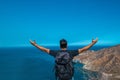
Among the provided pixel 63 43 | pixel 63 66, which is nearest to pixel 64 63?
pixel 63 66

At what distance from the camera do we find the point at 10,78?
500 ft

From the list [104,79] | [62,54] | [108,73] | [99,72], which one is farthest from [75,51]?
[99,72]

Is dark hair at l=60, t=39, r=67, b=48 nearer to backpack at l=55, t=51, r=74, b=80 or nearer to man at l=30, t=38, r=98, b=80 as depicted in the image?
man at l=30, t=38, r=98, b=80

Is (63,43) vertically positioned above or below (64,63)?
above

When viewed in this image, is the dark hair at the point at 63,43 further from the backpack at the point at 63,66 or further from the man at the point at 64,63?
the backpack at the point at 63,66

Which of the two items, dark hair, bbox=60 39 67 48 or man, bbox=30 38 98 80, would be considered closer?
man, bbox=30 38 98 80

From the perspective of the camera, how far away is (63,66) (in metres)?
10.2

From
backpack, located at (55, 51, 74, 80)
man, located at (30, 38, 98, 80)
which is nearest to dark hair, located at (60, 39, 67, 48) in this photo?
man, located at (30, 38, 98, 80)

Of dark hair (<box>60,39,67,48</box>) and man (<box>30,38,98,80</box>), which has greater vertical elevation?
dark hair (<box>60,39,67,48</box>)

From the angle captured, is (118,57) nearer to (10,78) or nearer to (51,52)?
(10,78)

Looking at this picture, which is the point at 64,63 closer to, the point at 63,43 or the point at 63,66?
the point at 63,66

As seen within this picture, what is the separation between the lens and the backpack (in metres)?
10.1

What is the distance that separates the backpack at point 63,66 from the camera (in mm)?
10109

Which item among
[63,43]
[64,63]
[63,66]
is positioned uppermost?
[63,43]
